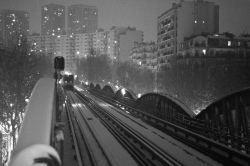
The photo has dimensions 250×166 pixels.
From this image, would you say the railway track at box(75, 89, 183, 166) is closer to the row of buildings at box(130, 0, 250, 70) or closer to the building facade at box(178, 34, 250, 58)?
the building facade at box(178, 34, 250, 58)

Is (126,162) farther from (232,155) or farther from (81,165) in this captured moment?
(232,155)

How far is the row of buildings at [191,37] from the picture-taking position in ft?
220

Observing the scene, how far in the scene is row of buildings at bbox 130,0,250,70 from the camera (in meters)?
67.1

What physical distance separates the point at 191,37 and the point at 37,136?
Answer: 73.7m

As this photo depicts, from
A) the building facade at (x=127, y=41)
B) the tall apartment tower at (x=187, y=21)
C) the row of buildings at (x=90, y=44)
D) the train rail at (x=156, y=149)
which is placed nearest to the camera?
the train rail at (x=156, y=149)

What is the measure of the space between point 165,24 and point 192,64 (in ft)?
90.1

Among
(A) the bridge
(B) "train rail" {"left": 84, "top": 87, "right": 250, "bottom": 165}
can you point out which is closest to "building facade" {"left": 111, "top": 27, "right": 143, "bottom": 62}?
(A) the bridge

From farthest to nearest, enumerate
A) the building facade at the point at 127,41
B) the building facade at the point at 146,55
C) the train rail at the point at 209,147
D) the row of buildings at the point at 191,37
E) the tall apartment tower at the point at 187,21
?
1. the building facade at the point at 127,41
2. the building facade at the point at 146,55
3. the tall apartment tower at the point at 187,21
4. the row of buildings at the point at 191,37
5. the train rail at the point at 209,147

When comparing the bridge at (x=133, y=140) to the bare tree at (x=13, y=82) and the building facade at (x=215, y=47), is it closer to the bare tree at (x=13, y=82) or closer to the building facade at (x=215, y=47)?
the bare tree at (x=13, y=82)

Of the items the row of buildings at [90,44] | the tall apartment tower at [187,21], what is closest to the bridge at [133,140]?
the tall apartment tower at [187,21]

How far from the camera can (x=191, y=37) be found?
73.0 m

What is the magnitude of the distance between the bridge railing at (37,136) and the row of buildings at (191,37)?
65709mm

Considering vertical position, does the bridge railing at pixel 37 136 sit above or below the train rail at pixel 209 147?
above

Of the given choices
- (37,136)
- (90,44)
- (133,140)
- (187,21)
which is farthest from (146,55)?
(37,136)
